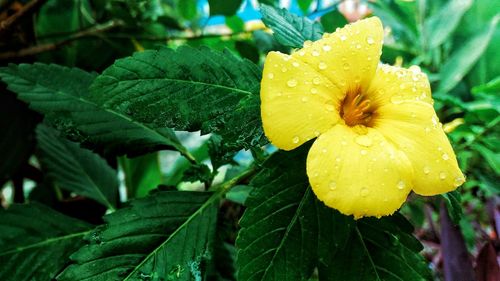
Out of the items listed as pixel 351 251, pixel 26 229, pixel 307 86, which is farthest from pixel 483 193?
pixel 26 229

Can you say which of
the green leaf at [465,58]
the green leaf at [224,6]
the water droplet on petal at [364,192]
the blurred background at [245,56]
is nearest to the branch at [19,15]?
the blurred background at [245,56]

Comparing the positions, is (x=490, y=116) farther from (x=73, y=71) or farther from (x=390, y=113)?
(x=73, y=71)

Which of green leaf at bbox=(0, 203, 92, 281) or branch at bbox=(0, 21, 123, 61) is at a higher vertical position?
branch at bbox=(0, 21, 123, 61)

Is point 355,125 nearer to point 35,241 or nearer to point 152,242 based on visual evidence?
point 152,242

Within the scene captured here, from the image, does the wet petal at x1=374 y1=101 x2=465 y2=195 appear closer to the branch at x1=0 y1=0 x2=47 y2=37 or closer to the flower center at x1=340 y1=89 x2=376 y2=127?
the flower center at x1=340 y1=89 x2=376 y2=127

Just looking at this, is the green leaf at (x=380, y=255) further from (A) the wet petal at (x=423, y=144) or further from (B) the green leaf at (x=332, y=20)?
(B) the green leaf at (x=332, y=20)

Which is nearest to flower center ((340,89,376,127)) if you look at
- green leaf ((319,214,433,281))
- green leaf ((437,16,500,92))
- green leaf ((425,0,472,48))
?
green leaf ((319,214,433,281))

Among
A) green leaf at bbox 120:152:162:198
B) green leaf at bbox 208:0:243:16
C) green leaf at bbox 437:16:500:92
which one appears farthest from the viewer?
green leaf at bbox 437:16:500:92
